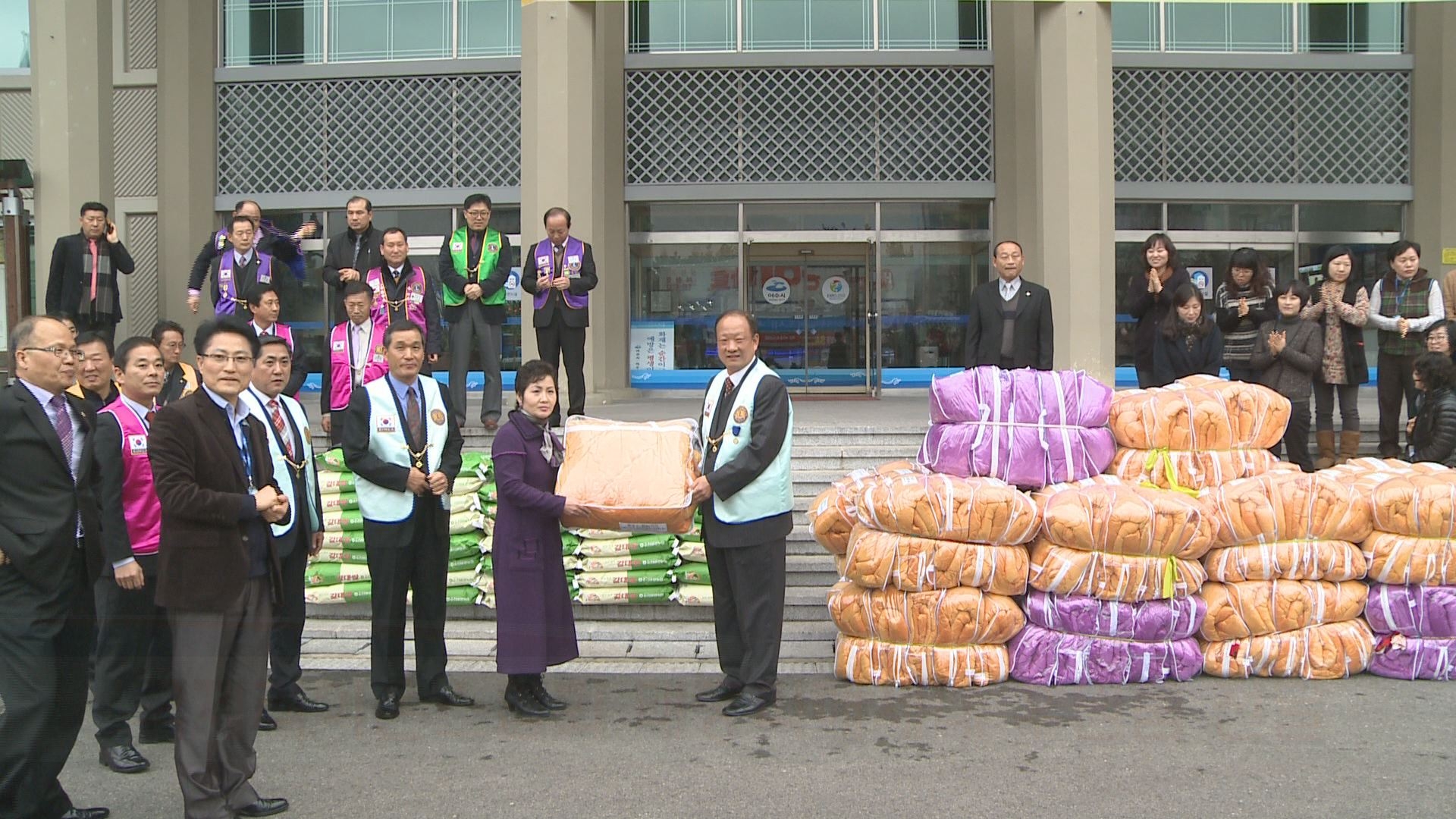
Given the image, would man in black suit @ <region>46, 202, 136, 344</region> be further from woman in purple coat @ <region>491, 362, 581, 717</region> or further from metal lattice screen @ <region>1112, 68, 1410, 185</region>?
metal lattice screen @ <region>1112, 68, 1410, 185</region>

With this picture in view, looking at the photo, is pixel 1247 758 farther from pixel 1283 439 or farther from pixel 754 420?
pixel 1283 439

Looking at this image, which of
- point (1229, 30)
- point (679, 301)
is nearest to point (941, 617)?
point (679, 301)

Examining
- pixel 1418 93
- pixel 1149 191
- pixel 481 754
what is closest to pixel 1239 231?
pixel 1149 191

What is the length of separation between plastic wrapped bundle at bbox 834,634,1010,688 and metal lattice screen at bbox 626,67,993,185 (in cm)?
871

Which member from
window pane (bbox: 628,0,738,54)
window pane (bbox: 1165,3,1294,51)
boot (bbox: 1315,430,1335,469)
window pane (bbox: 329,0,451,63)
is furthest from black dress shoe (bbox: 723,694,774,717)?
window pane (bbox: 1165,3,1294,51)

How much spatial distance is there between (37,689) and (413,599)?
190cm

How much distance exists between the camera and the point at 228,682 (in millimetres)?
4160

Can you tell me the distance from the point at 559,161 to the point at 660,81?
2816 mm

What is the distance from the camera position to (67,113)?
11.5m

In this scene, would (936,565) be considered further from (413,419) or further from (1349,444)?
(1349,444)

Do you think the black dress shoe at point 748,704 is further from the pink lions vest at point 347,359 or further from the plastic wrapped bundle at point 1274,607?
the pink lions vest at point 347,359

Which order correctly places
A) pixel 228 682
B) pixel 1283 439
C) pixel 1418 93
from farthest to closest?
pixel 1418 93
pixel 1283 439
pixel 228 682

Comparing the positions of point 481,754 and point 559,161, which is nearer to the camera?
point 481,754

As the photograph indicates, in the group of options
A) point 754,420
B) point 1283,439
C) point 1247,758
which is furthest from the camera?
point 1283,439
